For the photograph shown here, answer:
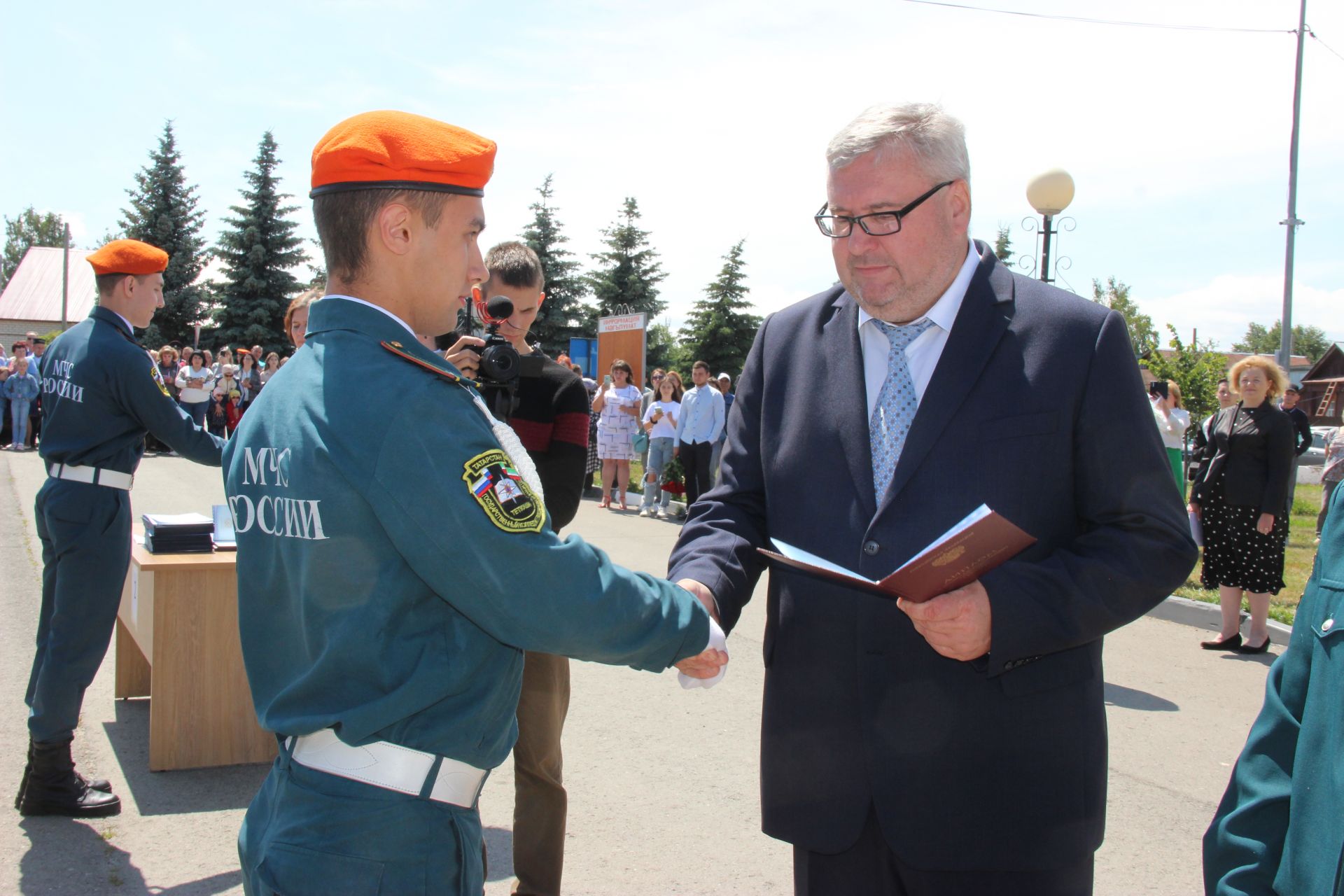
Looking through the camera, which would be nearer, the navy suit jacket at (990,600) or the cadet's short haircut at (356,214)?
the cadet's short haircut at (356,214)

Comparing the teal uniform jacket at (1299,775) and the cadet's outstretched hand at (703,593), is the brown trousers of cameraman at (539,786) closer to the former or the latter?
the cadet's outstretched hand at (703,593)

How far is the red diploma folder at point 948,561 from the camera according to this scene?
1682 millimetres

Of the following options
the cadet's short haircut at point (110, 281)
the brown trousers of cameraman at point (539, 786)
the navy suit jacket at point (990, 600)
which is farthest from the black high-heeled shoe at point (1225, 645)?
the cadet's short haircut at point (110, 281)

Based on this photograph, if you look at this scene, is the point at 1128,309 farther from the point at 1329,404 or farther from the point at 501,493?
the point at 501,493

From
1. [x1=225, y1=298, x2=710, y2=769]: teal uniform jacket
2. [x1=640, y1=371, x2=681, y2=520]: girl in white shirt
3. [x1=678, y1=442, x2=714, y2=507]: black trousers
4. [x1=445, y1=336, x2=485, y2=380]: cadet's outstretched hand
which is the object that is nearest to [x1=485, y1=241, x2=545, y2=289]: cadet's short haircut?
[x1=445, y1=336, x2=485, y2=380]: cadet's outstretched hand

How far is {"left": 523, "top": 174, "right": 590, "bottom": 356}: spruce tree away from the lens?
140 feet

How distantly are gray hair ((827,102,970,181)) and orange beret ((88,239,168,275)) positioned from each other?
330cm

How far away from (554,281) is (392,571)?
138 feet

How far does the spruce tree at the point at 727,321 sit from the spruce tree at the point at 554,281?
5660 millimetres

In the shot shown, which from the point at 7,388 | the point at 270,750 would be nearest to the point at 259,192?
the point at 7,388

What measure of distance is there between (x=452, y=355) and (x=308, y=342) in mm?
1337

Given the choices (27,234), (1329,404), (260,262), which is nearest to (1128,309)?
(1329,404)

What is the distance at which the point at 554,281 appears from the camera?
4281 cm

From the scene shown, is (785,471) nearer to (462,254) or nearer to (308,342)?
(462,254)
